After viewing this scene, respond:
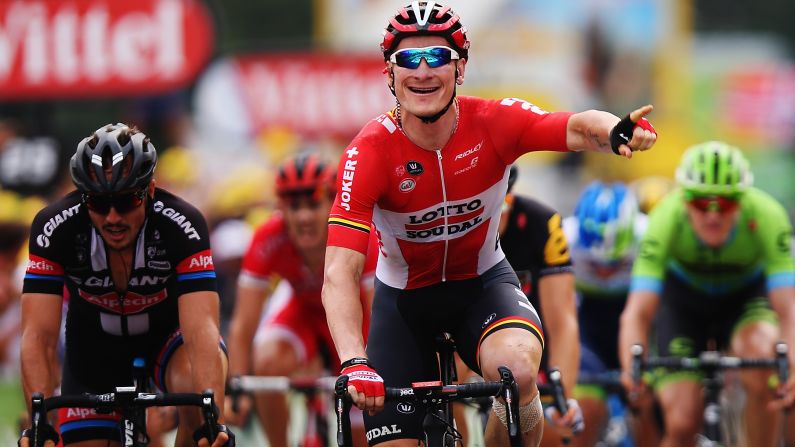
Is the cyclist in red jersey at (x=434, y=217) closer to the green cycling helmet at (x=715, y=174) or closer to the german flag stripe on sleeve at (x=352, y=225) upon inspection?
the german flag stripe on sleeve at (x=352, y=225)

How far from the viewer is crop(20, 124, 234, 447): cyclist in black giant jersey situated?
23.9ft

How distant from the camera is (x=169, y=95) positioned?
30.4m

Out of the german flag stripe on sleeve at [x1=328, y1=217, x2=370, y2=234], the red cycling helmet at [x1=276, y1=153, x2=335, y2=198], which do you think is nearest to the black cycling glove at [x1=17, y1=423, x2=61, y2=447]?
the german flag stripe on sleeve at [x1=328, y1=217, x2=370, y2=234]

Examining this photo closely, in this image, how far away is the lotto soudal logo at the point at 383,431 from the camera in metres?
6.98

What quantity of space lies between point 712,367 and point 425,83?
3514 millimetres

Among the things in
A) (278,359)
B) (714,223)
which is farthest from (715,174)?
(278,359)

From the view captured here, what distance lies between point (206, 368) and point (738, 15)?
3671 cm

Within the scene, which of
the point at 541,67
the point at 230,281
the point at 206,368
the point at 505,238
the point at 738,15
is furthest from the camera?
the point at 738,15

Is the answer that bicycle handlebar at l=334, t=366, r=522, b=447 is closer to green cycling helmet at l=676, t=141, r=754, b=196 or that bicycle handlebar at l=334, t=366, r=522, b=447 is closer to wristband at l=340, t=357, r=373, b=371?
wristband at l=340, t=357, r=373, b=371

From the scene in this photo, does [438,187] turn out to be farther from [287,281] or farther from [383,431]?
[287,281]

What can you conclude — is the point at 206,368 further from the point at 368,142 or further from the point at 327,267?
the point at 368,142

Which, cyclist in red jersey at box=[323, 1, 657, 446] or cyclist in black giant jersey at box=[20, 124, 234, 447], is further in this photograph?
cyclist in black giant jersey at box=[20, 124, 234, 447]

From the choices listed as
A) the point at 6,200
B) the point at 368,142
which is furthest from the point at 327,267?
the point at 6,200

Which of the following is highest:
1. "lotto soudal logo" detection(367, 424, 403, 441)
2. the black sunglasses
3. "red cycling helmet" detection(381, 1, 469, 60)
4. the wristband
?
"red cycling helmet" detection(381, 1, 469, 60)
